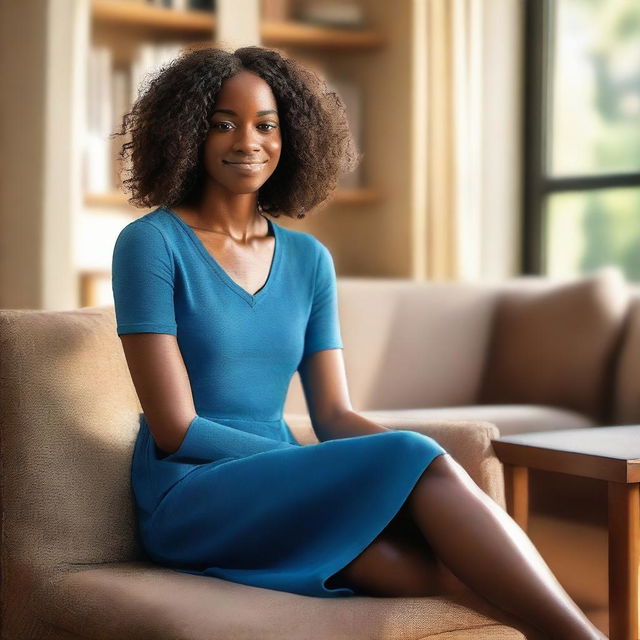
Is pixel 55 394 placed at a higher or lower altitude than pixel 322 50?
lower

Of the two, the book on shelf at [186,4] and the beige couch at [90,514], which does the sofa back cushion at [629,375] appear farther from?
the book on shelf at [186,4]

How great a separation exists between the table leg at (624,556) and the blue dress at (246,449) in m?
0.42

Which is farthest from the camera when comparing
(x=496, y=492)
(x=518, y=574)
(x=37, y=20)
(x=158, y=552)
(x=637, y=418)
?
(x=37, y=20)

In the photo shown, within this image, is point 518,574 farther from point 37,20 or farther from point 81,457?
point 37,20

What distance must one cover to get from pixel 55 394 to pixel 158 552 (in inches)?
11.9

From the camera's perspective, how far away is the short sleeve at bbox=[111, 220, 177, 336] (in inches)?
67.2

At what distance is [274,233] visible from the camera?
1979 mm

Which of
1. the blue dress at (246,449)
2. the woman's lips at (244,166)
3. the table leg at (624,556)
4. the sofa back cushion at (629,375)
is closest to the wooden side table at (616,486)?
the table leg at (624,556)

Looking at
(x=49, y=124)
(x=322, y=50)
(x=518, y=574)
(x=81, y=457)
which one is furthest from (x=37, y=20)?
(x=518, y=574)

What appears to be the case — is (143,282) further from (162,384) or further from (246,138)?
(246,138)

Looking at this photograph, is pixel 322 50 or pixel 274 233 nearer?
pixel 274 233

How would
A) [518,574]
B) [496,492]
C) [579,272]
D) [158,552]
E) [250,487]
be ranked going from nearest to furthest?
[518,574]
[250,487]
[158,552]
[496,492]
[579,272]

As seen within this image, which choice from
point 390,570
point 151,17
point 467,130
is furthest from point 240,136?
point 467,130

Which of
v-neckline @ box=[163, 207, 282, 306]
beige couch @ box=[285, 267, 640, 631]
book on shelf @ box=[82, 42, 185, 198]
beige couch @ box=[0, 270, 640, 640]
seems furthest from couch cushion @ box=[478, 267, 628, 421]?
v-neckline @ box=[163, 207, 282, 306]
